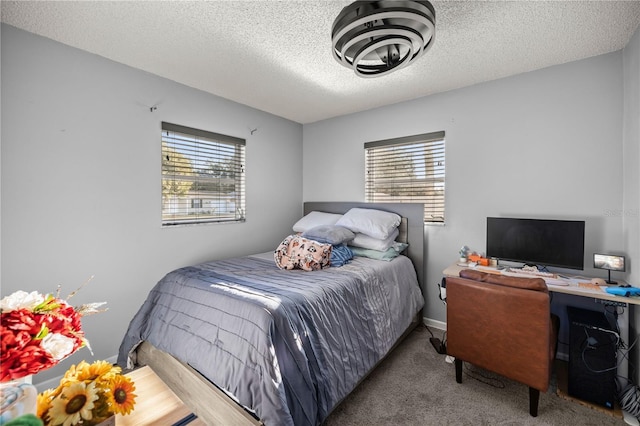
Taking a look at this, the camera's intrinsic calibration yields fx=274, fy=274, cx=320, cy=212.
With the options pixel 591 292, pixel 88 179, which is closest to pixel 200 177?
pixel 88 179

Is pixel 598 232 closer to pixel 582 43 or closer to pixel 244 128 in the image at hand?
pixel 582 43

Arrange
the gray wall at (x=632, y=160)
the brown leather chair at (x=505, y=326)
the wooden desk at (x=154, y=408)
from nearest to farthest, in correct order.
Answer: the wooden desk at (x=154, y=408) → the brown leather chair at (x=505, y=326) → the gray wall at (x=632, y=160)

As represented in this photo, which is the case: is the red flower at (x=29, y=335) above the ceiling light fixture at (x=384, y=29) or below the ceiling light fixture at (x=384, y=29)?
below

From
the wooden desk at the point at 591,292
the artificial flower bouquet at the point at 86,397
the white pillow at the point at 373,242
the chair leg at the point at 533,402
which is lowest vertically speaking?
the chair leg at the point at 533,402

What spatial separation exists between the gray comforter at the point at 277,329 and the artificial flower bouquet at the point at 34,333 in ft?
2.73

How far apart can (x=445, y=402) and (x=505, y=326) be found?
661 millimetres

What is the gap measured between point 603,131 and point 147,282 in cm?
404

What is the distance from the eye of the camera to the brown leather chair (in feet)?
5.35

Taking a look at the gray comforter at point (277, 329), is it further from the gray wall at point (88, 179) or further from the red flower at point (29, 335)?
the red flower at point (29, 335)

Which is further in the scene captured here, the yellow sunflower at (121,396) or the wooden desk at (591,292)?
the wooden desk at (591,292)

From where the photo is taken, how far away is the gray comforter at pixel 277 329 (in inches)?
54.6

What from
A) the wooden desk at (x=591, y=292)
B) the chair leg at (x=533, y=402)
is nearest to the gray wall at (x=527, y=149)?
the wooden desk at (x=591, y=292)

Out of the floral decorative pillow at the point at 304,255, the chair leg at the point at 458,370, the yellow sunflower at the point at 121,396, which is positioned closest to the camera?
the yellow sunflower at the point at 121,396

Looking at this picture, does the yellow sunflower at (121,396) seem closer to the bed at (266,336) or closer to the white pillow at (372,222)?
the bed at (266,336)
